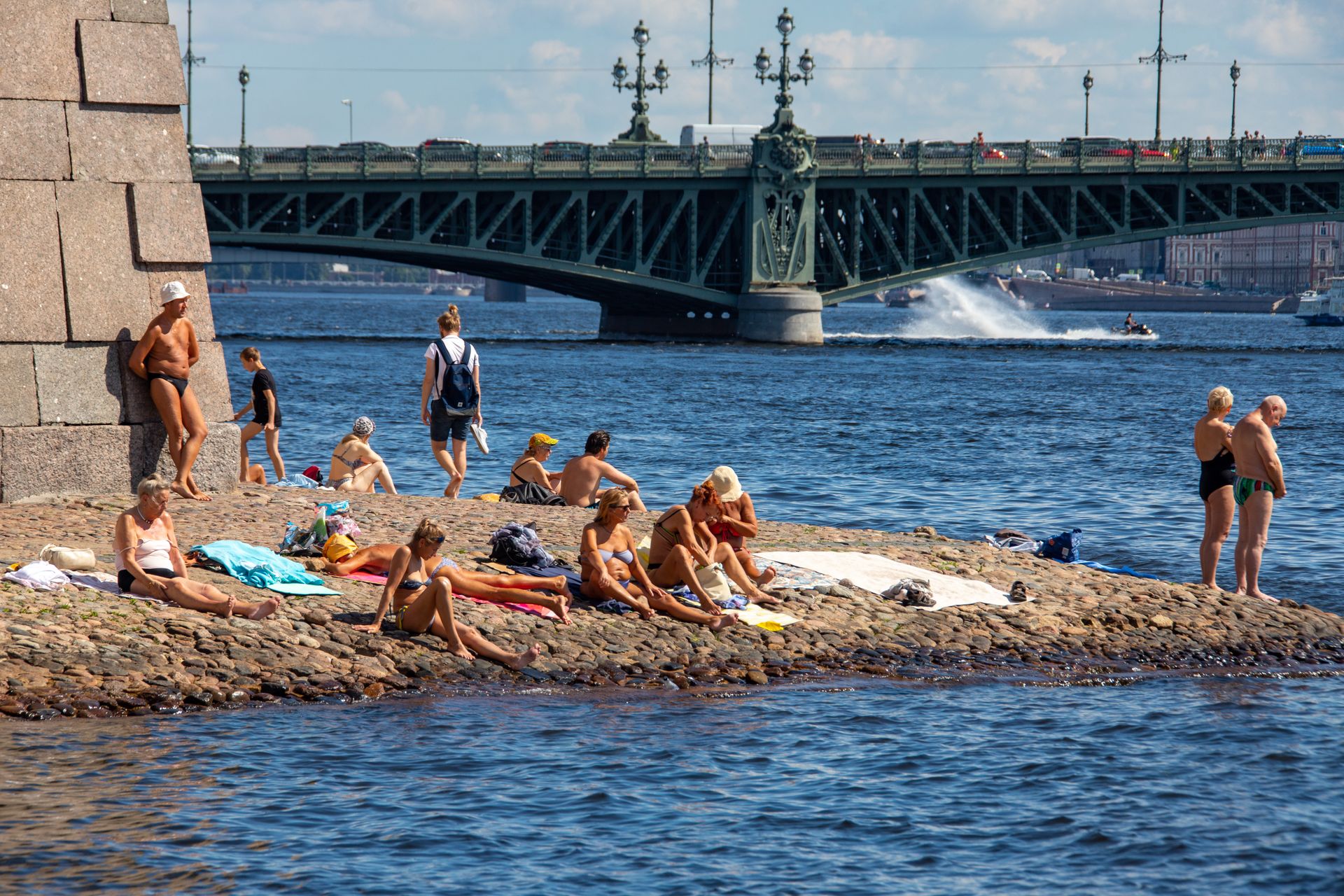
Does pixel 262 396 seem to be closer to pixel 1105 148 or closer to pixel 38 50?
pixel 38 50

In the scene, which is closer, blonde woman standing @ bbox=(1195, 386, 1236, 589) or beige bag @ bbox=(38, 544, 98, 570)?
beige bag @ bbox=(38, 544, 98, 570)

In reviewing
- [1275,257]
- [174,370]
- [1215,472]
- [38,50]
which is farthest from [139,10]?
[1275,257]

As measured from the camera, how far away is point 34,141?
608 inches

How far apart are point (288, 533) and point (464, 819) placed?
5200mm

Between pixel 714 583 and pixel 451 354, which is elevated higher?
pixel 451 354

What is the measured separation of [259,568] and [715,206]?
59.1 meters

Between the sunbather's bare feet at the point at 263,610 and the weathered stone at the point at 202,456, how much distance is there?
3788mm

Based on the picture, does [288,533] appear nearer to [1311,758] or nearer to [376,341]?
[1311,758]

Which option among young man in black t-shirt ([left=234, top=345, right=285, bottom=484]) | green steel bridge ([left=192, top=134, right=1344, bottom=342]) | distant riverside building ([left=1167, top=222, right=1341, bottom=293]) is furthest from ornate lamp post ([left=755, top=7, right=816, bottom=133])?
distant riverside building ([left=1167, top=222, right=1341, bottom=293])

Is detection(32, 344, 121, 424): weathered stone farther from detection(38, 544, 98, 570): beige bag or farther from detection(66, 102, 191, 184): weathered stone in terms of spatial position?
detection(38, 544, 98, 570): beige bag

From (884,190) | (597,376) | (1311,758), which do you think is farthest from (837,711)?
(884,190)

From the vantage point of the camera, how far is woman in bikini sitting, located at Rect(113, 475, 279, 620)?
12.6m

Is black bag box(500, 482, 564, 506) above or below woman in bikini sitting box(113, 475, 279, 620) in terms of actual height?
below

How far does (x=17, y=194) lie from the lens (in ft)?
50.4
